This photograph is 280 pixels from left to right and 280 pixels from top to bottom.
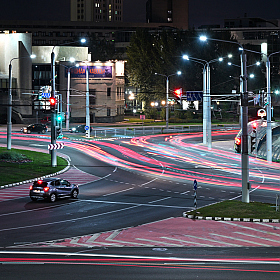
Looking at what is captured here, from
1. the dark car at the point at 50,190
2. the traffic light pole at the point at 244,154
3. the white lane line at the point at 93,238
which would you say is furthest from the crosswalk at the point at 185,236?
the dark car at the point at 50,190

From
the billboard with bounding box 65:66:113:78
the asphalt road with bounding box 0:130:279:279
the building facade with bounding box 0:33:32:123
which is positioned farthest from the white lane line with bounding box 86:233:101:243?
the billboard with bounding box 65:66:113:78

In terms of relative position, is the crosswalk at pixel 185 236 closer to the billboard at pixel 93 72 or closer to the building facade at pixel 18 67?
the billboard at pixel 93 72

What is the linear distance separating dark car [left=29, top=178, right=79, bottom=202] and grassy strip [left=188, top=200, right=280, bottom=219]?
28.3ft

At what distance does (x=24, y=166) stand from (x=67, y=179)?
5.55 metres

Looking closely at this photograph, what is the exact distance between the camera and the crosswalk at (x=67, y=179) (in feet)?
106

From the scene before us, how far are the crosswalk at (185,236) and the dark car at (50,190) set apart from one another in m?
8.45

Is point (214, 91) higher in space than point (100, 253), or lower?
higher

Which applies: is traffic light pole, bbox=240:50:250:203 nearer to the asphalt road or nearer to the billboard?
the asphalt road

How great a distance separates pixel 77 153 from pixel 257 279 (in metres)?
41.6

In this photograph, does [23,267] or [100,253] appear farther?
[100,253]

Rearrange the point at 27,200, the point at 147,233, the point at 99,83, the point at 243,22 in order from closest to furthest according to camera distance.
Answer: the point at 147,233 → the point at 27,200 → the point at 99,83 → the point at 243,22

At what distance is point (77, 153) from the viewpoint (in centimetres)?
5447

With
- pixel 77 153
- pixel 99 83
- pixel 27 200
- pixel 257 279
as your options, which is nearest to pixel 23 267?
pixel 257 279

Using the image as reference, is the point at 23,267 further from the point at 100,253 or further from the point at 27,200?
the point at 27,200
